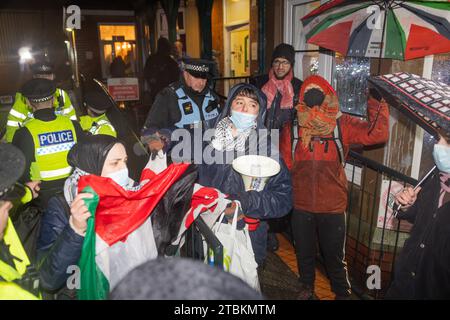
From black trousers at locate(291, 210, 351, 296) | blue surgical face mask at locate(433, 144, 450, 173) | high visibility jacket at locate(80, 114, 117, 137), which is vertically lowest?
black trousers at locate(291, 210, 351, 296)

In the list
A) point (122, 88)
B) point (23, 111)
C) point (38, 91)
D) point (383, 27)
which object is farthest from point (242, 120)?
point (122, 88)

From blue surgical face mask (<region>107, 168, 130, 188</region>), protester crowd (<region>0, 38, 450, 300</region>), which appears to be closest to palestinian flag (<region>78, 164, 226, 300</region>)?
protester crowd (<region>0, 38, 450, 300</region>)

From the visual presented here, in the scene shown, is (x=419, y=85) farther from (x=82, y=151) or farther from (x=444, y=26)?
(x=82, y=151)

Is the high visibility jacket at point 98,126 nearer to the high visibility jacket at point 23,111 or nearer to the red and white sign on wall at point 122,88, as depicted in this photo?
the high visibility jacket at point 23,111

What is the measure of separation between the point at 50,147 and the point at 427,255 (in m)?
3.57

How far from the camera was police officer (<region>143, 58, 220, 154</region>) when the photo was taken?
166 inches

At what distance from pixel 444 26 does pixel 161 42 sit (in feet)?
18.4

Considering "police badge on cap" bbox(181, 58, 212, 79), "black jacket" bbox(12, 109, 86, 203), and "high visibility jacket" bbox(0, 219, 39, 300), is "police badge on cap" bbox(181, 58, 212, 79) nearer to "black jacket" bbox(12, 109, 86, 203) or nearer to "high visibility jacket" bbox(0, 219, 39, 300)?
"black jacket" bbox(12, 109, 86, 203)

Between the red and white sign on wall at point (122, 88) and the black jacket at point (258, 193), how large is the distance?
702cm

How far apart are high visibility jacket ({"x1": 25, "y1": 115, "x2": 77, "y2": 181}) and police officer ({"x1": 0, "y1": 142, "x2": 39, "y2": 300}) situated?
2.01m

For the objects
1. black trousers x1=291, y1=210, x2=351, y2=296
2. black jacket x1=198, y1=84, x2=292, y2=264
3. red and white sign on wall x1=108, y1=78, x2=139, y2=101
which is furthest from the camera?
red and white sign on wall x1=108, y1=78, x2=139, y2=101

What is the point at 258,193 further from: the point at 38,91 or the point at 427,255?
the point at 38,91
